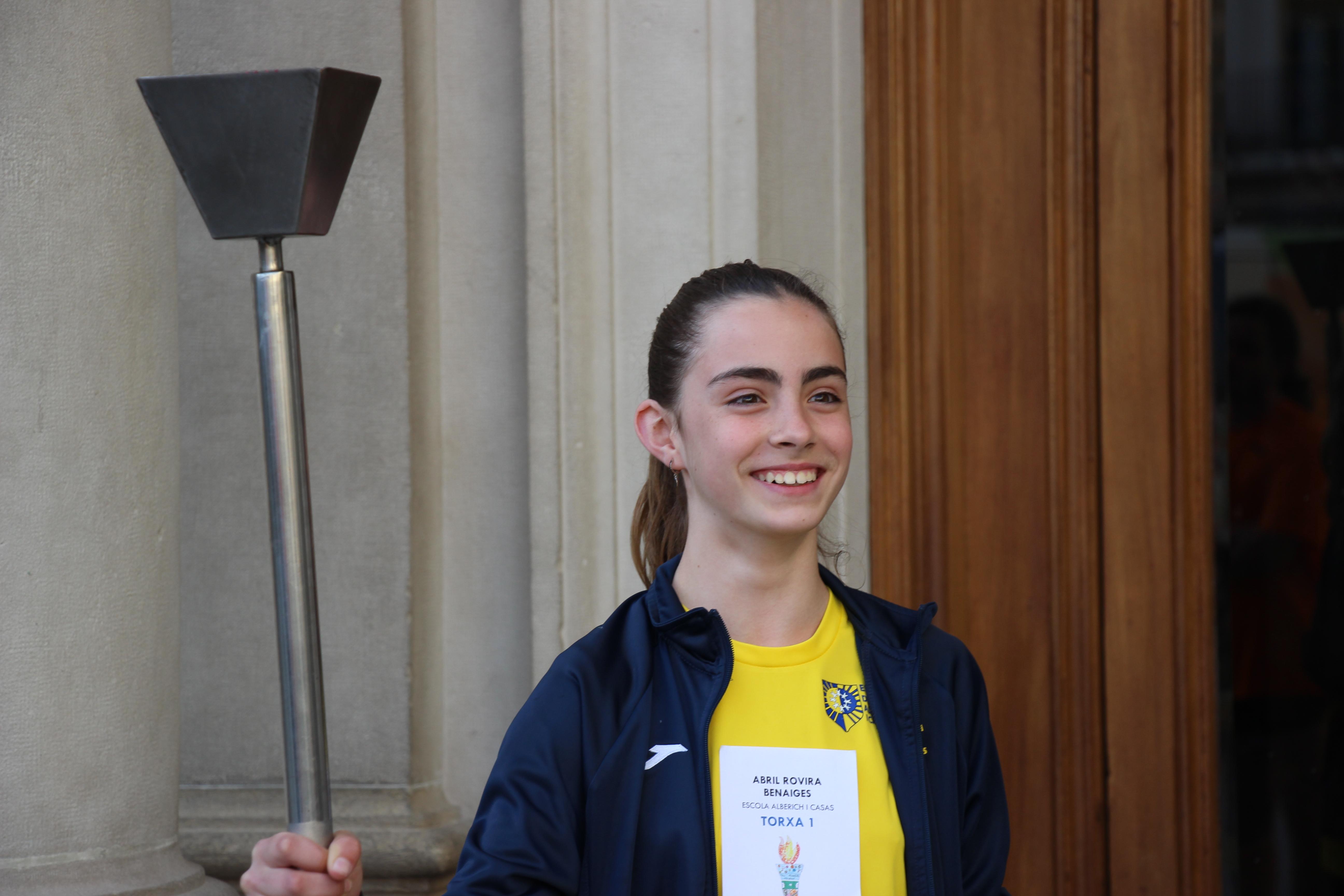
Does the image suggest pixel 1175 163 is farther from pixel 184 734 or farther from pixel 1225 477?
pixel 184 734

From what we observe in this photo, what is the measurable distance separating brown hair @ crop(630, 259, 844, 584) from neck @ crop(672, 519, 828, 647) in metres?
0.15

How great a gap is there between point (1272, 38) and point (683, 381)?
5.72 feet

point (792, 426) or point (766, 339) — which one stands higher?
point (766, 339)

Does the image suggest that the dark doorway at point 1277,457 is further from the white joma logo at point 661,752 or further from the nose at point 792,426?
the white joma logo at point 661,752

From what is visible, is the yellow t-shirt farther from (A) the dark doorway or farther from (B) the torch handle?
(A) the dark doorway

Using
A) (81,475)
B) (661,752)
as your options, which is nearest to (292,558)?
(661,752)

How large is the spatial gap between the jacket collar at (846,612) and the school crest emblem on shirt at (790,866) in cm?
23

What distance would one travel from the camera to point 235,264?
2645mm

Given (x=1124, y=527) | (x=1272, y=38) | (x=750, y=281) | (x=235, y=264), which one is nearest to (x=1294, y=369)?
(x=1124, y=527)

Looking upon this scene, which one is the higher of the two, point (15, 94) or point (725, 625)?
point (15, 94)

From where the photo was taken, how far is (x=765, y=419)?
1.52 m

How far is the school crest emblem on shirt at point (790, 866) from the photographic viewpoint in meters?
1.39

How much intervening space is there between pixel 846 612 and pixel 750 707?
21cm

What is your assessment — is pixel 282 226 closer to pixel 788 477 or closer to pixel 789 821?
pixel 788 477
